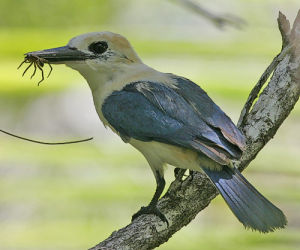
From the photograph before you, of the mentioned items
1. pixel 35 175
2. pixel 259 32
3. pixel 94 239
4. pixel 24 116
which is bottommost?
pixel 94 239

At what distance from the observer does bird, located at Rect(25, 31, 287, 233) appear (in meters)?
4.41

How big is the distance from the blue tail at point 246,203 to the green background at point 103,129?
782 millimetres

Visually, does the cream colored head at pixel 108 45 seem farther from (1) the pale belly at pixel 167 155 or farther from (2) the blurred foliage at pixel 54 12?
(2) the blurred foliage at pixel 54 12

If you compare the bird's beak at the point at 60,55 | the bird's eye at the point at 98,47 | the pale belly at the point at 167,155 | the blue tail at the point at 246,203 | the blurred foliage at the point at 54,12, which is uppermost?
the blurred foliage at the point at 54,12

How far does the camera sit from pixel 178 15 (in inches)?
279

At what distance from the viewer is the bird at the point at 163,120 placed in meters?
4.41

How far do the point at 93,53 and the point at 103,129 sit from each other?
4.03ft

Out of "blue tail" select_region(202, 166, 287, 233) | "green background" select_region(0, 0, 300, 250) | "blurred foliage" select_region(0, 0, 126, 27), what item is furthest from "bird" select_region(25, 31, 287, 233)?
"blurred foliage" select_region(0, 0, 126, 27)

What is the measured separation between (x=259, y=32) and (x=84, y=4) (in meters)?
1.15

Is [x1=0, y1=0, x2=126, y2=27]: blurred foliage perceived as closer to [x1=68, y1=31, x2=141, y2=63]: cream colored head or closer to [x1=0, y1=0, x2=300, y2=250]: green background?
[x1=0, y1=0, x2=300, y2=250]: green background

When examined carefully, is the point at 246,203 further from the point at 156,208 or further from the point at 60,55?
the point at 60,55

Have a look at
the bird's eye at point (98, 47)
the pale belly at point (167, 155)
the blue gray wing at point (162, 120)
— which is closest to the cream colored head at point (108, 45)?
the bird's eye at point (98, 47)

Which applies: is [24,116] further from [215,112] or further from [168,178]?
[215,112]

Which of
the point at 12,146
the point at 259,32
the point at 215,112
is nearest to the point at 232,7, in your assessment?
Answer: the point at 259,32
